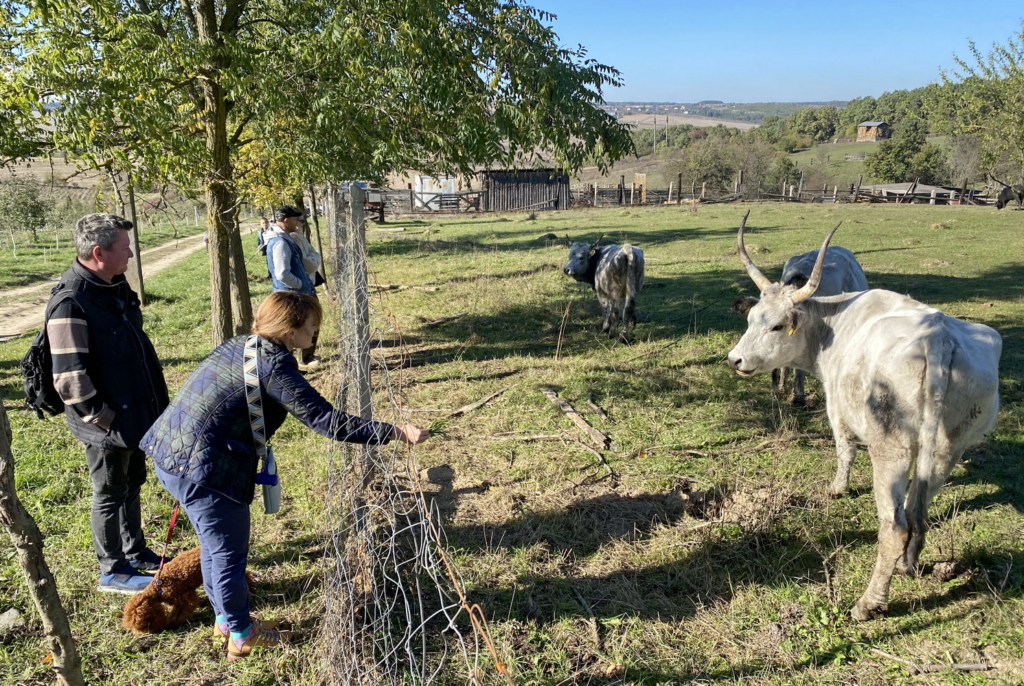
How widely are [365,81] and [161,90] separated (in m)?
1.66

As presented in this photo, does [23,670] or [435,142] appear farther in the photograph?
[435,142]

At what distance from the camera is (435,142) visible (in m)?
6.15

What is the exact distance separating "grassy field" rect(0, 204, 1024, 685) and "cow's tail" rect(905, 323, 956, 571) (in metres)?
0.53

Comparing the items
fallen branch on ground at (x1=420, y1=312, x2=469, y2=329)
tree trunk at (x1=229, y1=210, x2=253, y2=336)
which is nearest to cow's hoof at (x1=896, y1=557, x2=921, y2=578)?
tree trunk at (x1=229, y1=210, x2=253, y2=336)

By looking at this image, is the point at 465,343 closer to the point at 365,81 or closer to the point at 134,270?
the point at 365,81

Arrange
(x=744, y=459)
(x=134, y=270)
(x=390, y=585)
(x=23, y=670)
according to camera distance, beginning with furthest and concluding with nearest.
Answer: (x=134, y=270) → (x=744, y=459) → (x=390, y=585) → (x=23, y=670)

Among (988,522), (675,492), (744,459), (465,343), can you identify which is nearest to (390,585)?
(675,492)

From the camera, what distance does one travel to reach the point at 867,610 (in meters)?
3.26

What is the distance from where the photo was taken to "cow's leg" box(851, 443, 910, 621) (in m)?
3.18

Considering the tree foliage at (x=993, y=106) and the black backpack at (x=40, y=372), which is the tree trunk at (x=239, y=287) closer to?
the black backpack at (x=40, y=372)

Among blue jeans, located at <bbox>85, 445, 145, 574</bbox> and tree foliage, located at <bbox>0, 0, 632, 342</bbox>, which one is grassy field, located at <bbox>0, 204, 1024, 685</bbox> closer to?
blue jeans, located at <bbox>85, 445, 145, 574</bbox>

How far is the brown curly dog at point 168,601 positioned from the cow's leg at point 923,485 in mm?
3670

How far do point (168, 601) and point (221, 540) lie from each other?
767mm

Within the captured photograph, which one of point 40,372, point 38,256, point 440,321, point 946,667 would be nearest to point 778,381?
point 946,667
